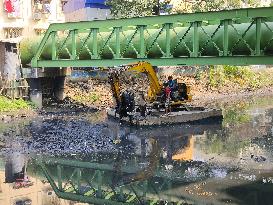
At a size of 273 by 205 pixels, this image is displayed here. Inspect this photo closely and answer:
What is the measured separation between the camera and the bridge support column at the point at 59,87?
33.8m

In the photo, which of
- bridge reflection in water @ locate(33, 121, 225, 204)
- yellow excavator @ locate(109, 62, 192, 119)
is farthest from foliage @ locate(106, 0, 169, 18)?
bridge reflection in water @ locate(33, 121, 225, 204)

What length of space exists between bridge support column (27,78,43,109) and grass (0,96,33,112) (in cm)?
54

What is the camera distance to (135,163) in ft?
53.9

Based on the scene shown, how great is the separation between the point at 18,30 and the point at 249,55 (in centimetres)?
2164

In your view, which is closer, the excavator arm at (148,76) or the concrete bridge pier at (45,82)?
the excavator arm at (148,76)

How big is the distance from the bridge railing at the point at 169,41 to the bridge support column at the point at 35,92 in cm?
204

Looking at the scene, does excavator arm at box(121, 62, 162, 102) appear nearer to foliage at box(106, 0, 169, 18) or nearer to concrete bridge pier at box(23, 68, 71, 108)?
concrete bridge pier at box(23, 68, 71, 108)

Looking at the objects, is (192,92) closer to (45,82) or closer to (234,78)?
(234,78)

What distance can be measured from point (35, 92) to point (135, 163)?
16332mm

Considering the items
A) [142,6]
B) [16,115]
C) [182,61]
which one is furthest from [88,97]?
[142,6]

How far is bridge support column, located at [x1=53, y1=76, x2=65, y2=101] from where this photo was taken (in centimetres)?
3375

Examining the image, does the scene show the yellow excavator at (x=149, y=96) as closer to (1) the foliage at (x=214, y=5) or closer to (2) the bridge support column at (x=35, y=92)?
(2) the bridge support column at (x=35, y=92)

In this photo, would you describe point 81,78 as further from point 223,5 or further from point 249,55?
point 223,5

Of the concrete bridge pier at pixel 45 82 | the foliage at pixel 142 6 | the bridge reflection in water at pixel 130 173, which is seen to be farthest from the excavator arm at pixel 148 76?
the foliage at pixel 142 6
